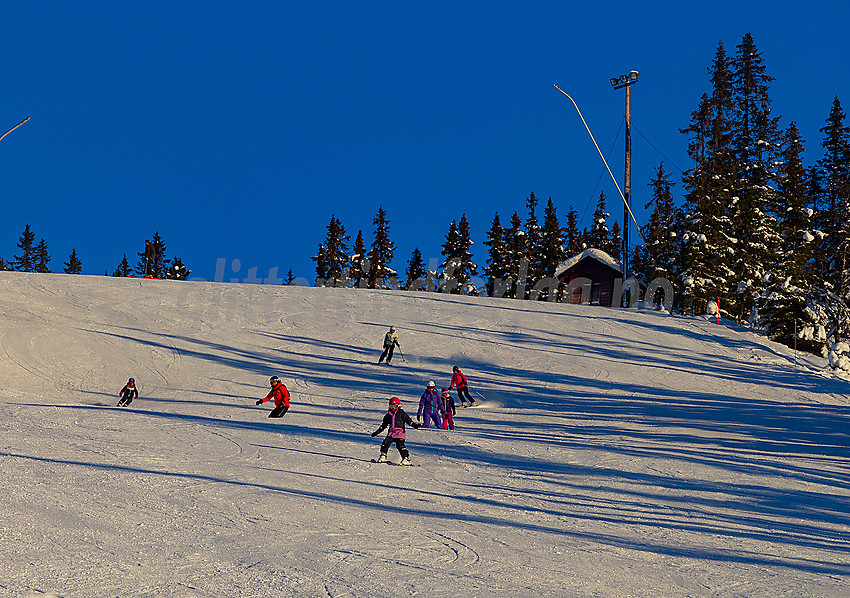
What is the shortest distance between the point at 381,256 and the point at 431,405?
207 ft

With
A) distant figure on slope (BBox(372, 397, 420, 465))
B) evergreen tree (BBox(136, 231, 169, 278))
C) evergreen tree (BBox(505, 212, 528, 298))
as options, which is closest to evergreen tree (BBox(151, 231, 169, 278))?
evergreen tree (BBox(136, 231, 169, 278))

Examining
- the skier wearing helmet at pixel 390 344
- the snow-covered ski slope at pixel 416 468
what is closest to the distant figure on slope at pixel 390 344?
the skier wearing helmet at pixel 390 344

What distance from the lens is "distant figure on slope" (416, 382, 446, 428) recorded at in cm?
1546

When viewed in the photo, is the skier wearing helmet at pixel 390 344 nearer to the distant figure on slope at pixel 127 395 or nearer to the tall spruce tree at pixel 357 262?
the distant figure on slope at pixel 127 395

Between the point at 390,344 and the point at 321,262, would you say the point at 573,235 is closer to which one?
the point at 321,262

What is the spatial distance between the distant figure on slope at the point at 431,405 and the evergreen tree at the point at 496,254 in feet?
187

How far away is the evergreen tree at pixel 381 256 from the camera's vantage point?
253 ft

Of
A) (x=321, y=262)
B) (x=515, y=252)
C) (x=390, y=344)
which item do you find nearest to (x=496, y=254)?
(x=515, y=252)

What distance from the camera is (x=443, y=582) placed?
260 inches

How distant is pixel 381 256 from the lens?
78.1 metres

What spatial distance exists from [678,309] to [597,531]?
4152 cm

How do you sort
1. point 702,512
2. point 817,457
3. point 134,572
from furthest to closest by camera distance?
point 817,457 → point 702,512 → point 134,572

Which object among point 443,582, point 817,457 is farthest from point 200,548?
point 817,457

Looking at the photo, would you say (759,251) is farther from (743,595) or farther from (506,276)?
(743,595)
